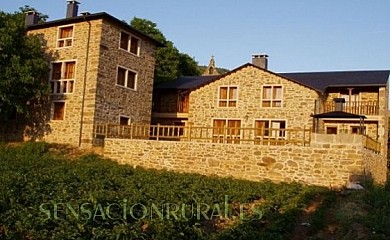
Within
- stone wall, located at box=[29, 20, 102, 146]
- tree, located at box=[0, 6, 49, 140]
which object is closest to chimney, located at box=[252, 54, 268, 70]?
stone wall, located at box=[29, 20, 102, 146]

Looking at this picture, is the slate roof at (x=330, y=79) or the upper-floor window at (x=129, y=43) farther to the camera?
the slate roof at (x=330, y=79)

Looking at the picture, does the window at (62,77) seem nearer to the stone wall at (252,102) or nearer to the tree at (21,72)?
the tree at (21,72)

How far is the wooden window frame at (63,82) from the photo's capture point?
2284cm

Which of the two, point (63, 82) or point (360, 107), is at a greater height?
point (63, 82)

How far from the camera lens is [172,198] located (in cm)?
1164

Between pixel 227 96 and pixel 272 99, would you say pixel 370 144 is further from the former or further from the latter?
pixel 227 96

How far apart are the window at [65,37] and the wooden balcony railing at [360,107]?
1422 cm

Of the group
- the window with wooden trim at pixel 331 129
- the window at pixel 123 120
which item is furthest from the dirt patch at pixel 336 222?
the window at pixel 123 120

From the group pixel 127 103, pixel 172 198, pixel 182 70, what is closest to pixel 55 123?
pixel 127 103

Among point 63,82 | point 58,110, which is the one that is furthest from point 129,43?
point 58,110

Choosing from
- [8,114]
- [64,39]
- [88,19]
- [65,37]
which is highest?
[88,19]

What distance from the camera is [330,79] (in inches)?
1041

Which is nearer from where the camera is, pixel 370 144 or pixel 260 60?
pixel 370 144

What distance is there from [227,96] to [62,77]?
917cm
